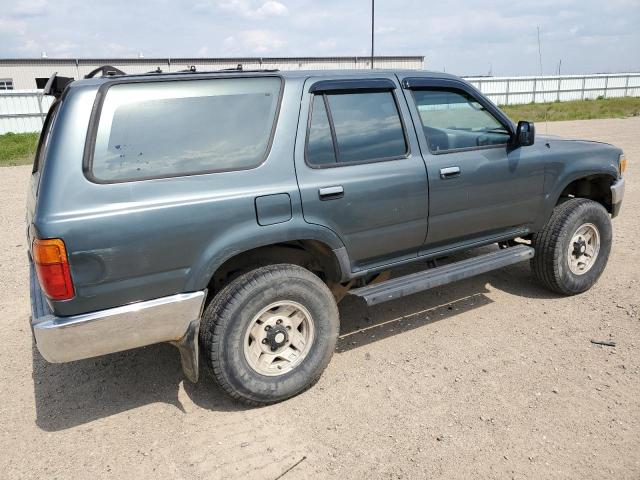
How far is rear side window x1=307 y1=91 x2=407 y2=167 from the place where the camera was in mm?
3289

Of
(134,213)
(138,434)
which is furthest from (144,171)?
(138,434)

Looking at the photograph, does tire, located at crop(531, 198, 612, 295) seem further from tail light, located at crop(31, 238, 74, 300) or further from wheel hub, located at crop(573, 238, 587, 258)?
tail light, located at crop(31, 238, 74, 300)

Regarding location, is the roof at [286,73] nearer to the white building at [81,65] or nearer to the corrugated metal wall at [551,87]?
the corrugated metal wall at [551,87]

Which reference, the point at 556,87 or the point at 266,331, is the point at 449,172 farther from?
the point at 556,87

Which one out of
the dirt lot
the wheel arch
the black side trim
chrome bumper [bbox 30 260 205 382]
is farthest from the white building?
chrome bumper [bbox 30 260 205 382]

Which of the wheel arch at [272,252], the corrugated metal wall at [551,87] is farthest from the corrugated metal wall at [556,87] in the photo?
the wheel arch at [272,252]

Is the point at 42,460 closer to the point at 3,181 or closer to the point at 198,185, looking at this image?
the point at 198,185

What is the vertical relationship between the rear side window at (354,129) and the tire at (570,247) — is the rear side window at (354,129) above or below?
above

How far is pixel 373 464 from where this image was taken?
2688 millimetres

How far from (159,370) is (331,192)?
1.77 metres

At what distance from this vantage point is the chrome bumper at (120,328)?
2.61m

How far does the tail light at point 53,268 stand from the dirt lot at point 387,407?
3.11ft

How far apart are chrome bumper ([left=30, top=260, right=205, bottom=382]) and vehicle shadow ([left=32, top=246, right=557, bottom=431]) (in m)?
0.38

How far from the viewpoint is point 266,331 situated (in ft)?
10.4
